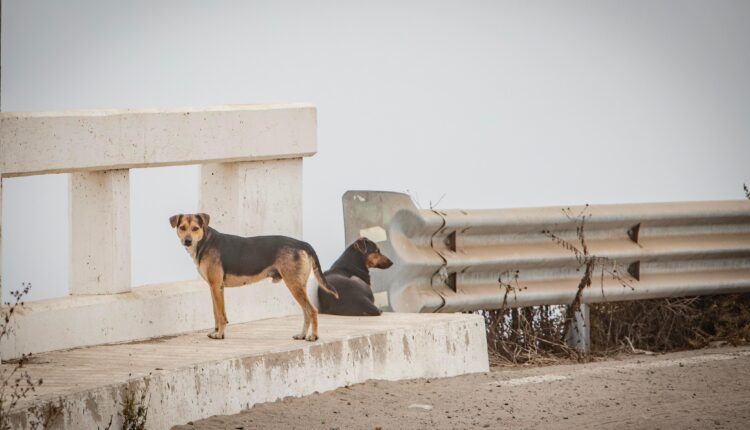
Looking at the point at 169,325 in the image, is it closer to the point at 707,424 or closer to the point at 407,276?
the point at 407,276

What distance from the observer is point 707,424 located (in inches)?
303

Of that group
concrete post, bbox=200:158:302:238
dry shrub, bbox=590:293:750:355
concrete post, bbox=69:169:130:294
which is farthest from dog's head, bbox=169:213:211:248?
dry shrub, bbox=590:293:750:355

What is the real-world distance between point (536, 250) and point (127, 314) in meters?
3.50

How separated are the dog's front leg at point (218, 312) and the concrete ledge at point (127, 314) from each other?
448 mm

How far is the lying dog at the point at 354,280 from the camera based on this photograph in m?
10.8

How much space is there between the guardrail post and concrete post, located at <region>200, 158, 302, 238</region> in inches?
96.4

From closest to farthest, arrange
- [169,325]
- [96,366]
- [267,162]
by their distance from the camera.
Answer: [96,366] → [169,325] → [267,162]

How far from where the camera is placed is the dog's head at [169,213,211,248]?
9.20 meters

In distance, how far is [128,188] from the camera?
955 centimetres

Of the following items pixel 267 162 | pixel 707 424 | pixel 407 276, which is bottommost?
pixel 707 424

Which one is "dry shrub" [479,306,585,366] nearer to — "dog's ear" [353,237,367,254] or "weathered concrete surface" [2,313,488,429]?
"weathered concrete surface" [2,313,488,429]

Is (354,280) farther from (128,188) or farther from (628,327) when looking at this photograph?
(628,327)

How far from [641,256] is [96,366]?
5.14m

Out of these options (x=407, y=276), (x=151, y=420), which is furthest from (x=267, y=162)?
(x=151, y=420)
